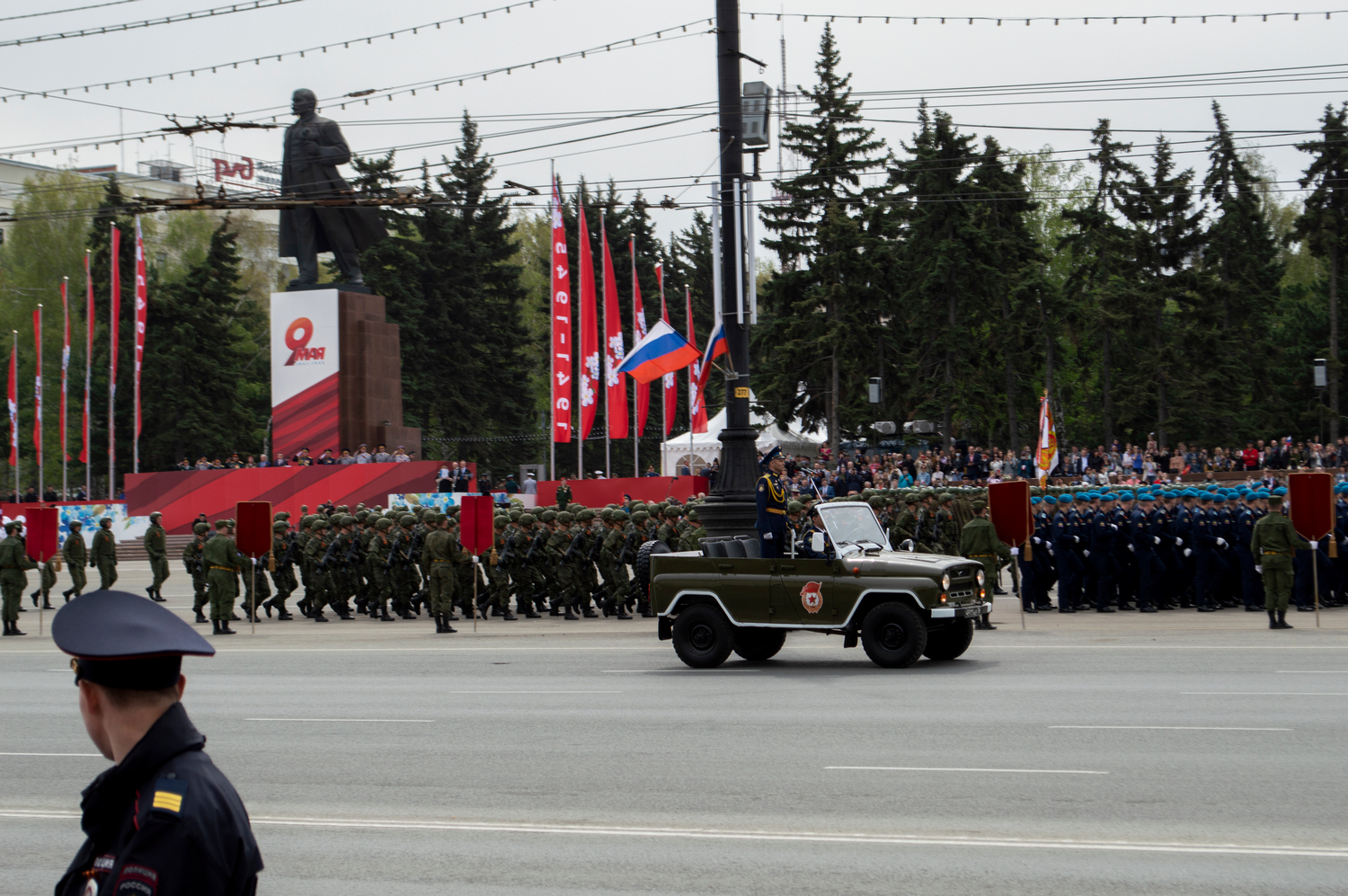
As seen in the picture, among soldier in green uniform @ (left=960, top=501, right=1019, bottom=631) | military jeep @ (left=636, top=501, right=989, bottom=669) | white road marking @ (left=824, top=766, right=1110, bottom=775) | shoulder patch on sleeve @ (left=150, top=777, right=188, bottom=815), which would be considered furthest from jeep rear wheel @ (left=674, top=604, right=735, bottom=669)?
shoulder patch on sleeve @ (left=150, top=777, right=188, bottom=815)

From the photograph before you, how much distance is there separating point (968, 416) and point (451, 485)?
25.1 metres

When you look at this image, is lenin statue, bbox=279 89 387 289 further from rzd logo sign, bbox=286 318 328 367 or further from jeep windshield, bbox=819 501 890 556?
jeep windshield, bbox=819 501 890 556

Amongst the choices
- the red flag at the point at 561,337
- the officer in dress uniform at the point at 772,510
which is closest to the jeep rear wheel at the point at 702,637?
the officer in dress uniform at the point at 772,510

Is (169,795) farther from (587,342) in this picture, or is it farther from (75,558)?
(587,342)

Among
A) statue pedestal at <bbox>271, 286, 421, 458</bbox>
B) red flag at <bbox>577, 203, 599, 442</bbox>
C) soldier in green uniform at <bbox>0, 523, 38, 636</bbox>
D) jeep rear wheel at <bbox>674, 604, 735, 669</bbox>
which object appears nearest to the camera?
jeep rear wheel at <bbox>674, 604, 735, 669</bbox>

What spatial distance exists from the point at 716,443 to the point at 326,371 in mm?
14558

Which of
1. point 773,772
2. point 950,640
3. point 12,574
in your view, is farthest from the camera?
point 12,574

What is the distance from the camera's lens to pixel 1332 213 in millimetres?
51156

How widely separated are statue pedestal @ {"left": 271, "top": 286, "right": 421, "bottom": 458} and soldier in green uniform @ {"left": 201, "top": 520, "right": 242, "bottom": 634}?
18135 mm

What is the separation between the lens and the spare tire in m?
20.3

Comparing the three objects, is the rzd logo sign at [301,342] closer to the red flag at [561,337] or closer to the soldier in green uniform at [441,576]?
the red flag at [561,337]

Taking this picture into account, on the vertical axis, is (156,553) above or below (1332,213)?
below

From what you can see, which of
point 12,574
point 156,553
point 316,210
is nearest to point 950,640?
point 12,574

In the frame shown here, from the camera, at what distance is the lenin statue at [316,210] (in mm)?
39375
